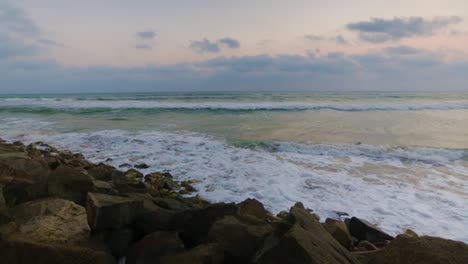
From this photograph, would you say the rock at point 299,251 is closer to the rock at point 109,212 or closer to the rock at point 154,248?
the rock at point 154,248

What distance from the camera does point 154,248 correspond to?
8.90 ft

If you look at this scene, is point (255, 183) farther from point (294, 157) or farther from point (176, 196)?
point (294, 157)

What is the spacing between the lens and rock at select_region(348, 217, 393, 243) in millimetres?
3885

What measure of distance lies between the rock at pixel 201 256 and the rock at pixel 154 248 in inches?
6.9

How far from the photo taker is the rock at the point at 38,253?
2.22 meters

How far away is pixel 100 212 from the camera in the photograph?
294cm

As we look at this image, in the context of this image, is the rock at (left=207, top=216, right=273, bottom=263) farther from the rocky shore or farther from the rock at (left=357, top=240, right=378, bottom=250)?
the rock at (left=357, top=240, right=378, bottom=250)

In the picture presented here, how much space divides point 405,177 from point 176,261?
669cm

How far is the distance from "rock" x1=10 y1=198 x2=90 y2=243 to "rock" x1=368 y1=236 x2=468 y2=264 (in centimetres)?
260

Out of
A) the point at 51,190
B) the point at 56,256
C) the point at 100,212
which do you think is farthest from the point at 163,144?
the point at 56,256

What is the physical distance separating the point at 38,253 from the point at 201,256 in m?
1.15

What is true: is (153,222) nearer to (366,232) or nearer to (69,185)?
(69,185)

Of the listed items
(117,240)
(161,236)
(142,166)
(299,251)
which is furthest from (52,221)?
(142,166)

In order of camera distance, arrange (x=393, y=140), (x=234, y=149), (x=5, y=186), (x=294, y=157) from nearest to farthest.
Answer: (x=5, y=186) → (x=294, y=157) → (x=234, y=149) → (x=393, y=140)
